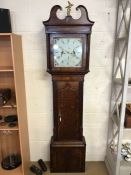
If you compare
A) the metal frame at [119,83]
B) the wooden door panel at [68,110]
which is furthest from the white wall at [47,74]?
the wooden door panel at [68,110]

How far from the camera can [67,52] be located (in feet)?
5.48

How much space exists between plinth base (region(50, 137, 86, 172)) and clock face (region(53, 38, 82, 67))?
2.79 ft

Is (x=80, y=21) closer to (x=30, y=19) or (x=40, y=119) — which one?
(x=30, y=19)

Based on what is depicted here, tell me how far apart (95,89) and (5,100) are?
3.11ft

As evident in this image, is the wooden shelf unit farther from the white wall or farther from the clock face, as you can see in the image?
the clock face

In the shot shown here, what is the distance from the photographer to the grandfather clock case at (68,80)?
1568mm

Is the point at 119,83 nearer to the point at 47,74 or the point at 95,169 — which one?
the point at 47,74

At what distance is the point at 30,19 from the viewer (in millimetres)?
1786

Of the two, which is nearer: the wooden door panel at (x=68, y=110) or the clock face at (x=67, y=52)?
the clock face at (x=67, y=52)

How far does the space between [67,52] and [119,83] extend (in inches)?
23.2

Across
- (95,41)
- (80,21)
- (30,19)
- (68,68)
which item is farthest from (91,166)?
(30,19)

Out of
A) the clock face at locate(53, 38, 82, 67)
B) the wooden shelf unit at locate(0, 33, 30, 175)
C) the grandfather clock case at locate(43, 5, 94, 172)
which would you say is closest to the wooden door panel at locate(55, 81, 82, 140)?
the grandfather clock case at locate(43, 5, 94, 172)

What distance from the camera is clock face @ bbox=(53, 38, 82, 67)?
5.36ft

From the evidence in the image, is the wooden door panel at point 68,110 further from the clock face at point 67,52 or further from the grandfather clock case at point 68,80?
the clock face at point 67,52
